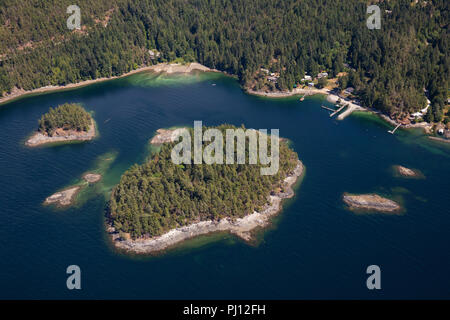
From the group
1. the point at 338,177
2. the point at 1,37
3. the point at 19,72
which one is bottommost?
the point at 338,177

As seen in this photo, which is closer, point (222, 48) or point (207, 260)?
point (207, 260)

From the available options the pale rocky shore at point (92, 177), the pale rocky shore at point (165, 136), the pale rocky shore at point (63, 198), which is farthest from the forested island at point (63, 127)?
the pale rocky shore at point (63, 198)

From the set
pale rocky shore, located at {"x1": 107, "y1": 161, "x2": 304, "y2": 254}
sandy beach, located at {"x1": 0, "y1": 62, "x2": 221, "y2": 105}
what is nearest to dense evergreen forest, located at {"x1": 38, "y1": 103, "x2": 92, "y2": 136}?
sandy beach, located at {"x1": 0, "y1": 62, "x2": 221, "y2": 105}

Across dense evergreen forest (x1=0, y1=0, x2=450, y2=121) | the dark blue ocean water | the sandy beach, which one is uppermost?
dense evergreen forest (x1=0, y1=0, x2=450, y2=121)

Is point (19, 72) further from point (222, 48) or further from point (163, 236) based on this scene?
point (163, 236)

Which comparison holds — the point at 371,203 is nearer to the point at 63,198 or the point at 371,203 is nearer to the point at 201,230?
the point at 201,230

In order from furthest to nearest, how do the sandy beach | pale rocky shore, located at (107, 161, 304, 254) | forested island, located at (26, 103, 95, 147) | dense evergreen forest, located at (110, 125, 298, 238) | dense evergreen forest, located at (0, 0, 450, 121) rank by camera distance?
the sandy beach, dense evergreen forest, located at (0, 0, 450, 121), forested island, located at (26, 103, 95, 147), dense evergreen forest, located at (110, 125, 298, 238), pale rocky shore, located at (107, 161, 304, 254)

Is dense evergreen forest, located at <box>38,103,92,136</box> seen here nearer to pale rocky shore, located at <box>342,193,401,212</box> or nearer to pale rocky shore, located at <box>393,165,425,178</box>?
pale rocky shore, located at <box>342,193,401,212</box>

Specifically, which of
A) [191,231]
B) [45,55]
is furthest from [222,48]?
[191,231]

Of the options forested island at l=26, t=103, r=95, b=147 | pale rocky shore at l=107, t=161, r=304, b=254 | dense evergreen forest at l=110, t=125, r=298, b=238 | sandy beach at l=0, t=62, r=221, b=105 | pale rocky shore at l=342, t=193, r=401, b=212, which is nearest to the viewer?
pale rocky shore at l=107, t=161, r=304, b=254
